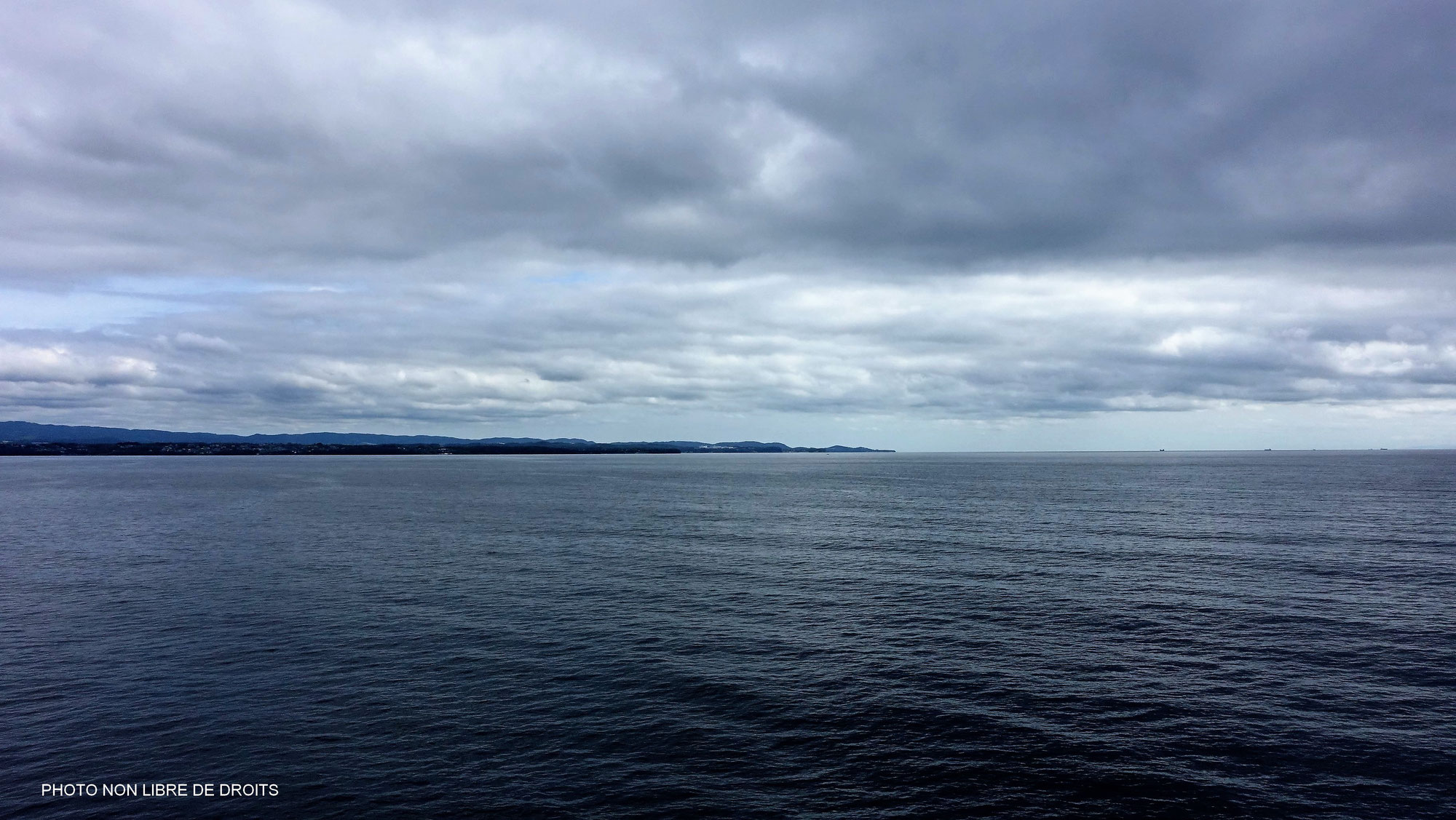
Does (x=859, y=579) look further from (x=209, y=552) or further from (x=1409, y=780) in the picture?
(x=209, y=552)

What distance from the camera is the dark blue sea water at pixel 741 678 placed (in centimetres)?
2783

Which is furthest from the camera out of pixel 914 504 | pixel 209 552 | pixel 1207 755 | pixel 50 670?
pixel 914 504

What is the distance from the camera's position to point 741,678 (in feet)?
126

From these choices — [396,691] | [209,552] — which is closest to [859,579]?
[396,691]

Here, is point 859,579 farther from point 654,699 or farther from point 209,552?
point 209,552

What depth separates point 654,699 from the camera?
35.7 m

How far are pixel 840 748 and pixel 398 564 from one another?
5262 cm

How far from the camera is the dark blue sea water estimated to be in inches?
1096

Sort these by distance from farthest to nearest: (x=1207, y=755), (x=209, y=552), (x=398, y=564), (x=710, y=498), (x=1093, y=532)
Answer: (x=710, y=498) → (x=1093, y=532) → (x=209, y=552) → (x=398, y=564) → (x=1207, y=755)

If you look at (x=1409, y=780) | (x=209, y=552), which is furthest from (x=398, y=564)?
(x=1409, y=780)

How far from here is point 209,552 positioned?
7894 centimetres

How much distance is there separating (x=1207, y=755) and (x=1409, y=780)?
6.29 metres

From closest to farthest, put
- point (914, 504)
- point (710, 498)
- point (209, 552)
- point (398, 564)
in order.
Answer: point (398, 564) → point (209, 552) → point (914, 504) → point (710, 498)

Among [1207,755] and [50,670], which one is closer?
[1207,755]
